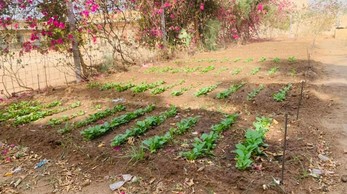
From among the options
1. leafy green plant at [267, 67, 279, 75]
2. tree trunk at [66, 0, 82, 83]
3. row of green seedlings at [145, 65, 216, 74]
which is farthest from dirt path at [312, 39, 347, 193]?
tree trunk at [66, 0, 82, 83]

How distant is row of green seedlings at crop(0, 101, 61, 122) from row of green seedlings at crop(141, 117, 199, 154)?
260cm

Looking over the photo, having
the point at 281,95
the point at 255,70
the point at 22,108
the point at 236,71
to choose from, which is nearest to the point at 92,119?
the point at 22,108

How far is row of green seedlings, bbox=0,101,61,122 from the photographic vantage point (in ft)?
14.0

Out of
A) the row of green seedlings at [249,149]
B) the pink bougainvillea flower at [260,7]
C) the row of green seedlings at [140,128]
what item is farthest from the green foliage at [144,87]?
the pink bougainvillea flower at [260,7]

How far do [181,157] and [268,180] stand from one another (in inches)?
29.7

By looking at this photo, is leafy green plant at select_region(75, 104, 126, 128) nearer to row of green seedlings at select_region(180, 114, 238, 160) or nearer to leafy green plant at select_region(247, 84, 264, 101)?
Result: row of green seedlings at select_region(180, 114, 238, 160)

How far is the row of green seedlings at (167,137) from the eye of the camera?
8.63 feet

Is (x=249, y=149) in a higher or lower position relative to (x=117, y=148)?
higher

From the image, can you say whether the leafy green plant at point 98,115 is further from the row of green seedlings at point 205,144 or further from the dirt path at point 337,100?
the dirt path at point 337,100

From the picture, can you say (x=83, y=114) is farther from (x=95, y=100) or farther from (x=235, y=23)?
(x=235, y=23)

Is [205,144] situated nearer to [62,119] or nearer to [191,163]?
[191,163]

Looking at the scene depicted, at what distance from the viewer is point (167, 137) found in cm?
272

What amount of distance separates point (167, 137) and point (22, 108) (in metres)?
3.24

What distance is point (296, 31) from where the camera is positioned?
52.2ft
